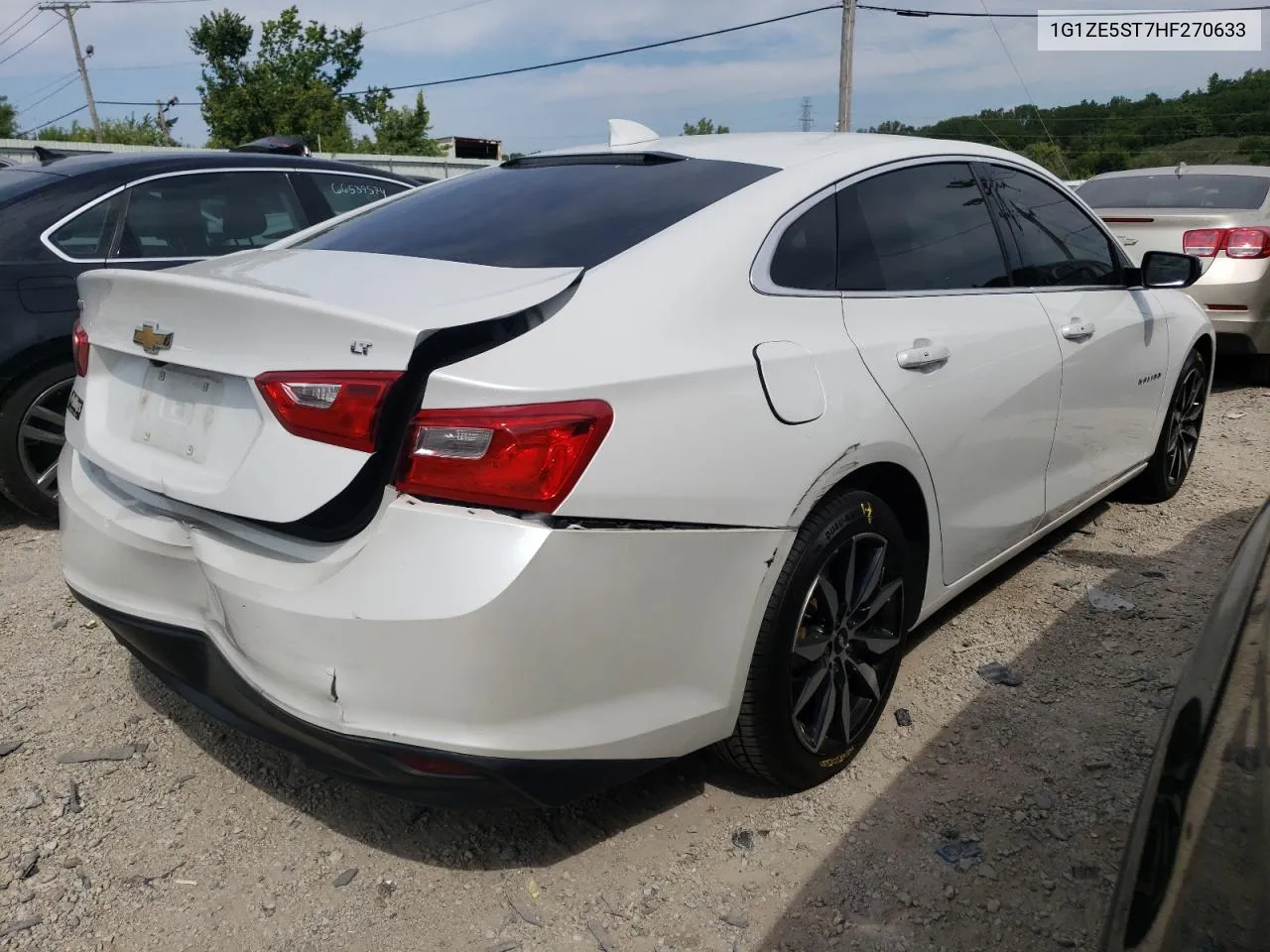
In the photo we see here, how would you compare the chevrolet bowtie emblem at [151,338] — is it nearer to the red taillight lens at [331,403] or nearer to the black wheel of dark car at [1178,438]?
the red taillight lens at [331,403]

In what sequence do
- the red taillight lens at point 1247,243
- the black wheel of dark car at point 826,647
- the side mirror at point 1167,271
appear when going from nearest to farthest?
the black wheel of dark car at point 826,647
the side mirror at point 1167,271
the red taillight lens at point 1247,243

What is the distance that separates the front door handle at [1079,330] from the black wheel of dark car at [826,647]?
1152 mm

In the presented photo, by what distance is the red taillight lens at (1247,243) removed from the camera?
6.99m

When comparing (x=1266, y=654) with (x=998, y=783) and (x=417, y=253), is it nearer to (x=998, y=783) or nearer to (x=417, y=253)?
(x=998, y=783)

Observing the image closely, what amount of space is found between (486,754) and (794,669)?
85cm

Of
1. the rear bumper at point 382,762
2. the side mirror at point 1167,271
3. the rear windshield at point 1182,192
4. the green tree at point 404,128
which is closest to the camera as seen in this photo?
the rear bumper at point 382,762

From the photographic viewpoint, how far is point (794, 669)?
95.7 inches

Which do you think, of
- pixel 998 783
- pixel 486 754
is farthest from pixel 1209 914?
pixel 998 783

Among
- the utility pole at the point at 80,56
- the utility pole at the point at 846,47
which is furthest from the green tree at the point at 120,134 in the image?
the utility pole at the point at 846,47

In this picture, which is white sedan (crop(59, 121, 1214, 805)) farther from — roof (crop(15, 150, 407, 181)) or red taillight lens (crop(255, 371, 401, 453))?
roof (crop(15, 150, 407, 181))

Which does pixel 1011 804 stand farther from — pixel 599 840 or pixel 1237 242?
pixel 1237 242

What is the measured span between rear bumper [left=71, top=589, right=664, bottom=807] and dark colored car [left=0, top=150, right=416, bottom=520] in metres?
2.67

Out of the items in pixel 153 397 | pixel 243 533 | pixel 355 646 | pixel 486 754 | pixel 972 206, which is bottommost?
pixel 486 754

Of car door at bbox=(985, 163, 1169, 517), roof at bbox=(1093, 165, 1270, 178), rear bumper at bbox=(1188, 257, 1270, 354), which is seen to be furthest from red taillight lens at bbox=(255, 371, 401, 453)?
roof at bbox=(1093, 165, 1270, 178)
